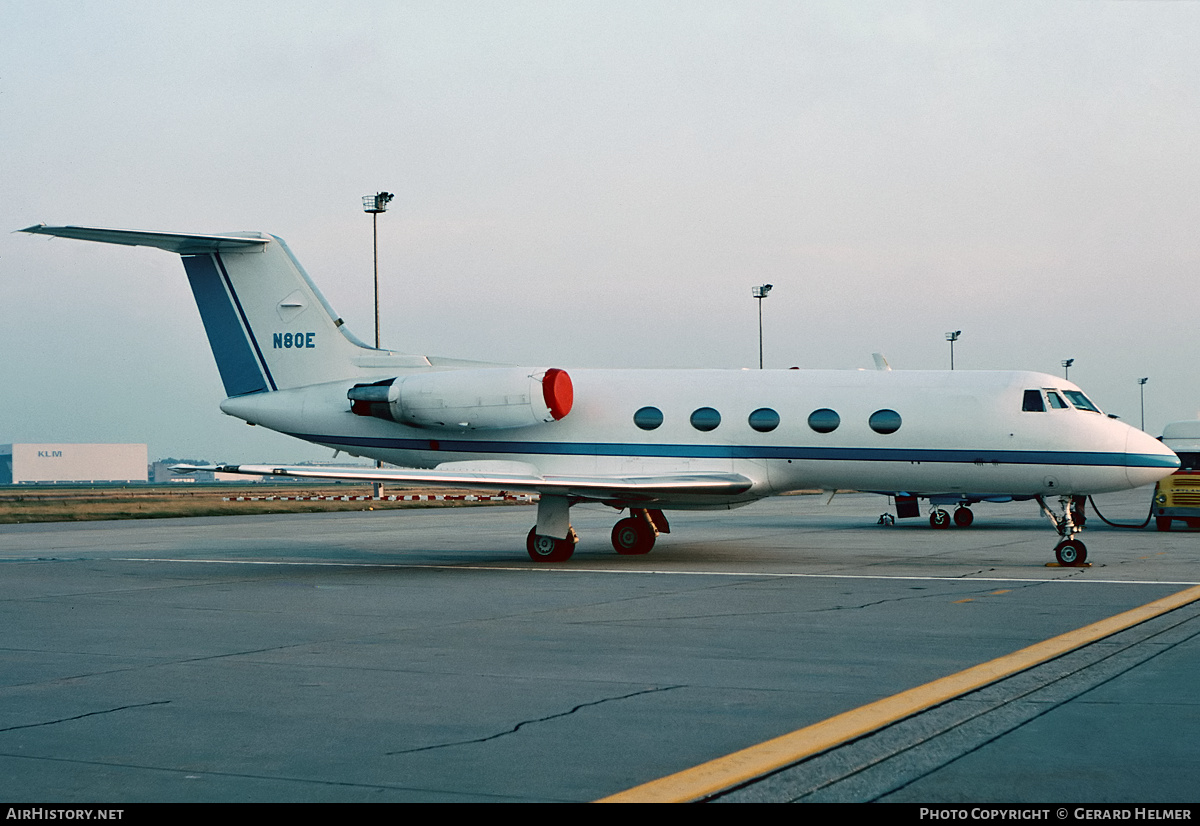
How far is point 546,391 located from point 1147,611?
10.1 meters

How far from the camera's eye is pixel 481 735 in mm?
6531

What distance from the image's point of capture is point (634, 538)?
20.7 meters

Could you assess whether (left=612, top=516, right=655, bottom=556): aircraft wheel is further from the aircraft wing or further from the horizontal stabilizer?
the horizontal stabilizer

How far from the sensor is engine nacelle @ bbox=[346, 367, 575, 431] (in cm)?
1930

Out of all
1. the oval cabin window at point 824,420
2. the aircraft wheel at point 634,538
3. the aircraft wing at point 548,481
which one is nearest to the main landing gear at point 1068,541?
the oval cabin window at point 824,420

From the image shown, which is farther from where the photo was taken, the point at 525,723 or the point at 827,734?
the point at 525,723

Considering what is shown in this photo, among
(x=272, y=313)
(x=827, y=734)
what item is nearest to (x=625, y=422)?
(x=272, y=313)

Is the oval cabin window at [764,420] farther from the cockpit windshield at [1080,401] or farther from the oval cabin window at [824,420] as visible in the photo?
the cockpit windshield at [1080,401]

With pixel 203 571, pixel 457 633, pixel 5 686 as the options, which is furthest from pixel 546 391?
pixel 5 686

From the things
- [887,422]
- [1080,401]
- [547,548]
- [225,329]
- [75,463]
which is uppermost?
[225,329]

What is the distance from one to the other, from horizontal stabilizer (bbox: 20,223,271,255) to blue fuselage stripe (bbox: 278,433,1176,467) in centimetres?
352

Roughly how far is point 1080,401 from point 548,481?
A: 329 inches

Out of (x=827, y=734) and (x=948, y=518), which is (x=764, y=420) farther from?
(x=827, y=734)

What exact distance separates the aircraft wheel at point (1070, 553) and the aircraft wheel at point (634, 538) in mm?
6727
